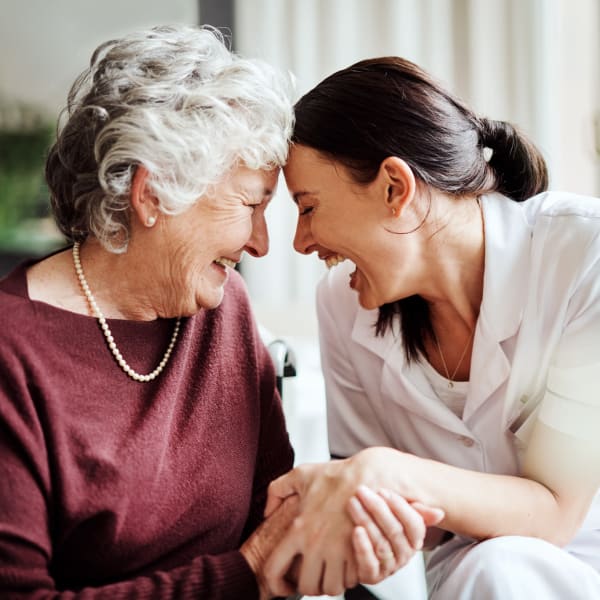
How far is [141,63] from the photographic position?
4.00 ft

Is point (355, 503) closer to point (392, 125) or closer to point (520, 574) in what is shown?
point (520, 574)

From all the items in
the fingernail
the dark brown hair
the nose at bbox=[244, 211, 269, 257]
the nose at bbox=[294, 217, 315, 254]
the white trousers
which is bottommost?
the white trousers

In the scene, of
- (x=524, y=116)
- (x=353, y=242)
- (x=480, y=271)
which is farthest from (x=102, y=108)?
(x=524, y=116)

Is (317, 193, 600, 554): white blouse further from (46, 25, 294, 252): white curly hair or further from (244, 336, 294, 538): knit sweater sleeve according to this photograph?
(46, 25, 294, 252): white curly hair

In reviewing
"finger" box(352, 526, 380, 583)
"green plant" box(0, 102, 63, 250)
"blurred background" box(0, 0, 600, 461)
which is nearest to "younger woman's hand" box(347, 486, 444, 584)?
"finger" box(352, 526, 380, 583)

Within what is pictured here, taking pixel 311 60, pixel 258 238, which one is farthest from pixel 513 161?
pixel 311 60

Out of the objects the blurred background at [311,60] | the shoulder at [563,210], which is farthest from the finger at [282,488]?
the blurred background at [311,60]

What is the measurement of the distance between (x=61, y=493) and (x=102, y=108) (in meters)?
0.57

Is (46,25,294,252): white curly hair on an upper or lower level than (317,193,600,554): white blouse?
upper

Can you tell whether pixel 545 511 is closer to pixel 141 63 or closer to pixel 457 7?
pixel 141 63

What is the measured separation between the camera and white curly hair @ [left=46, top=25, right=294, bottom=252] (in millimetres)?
1196

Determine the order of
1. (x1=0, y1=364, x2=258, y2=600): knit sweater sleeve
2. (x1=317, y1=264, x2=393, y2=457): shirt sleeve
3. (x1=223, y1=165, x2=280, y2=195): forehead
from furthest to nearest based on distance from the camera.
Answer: (x1=317, y1=264, x2=393, y2=457): shirt sleeve
(x1=223, y1=165, x2=280, y2=195): forehead
(x1=0, y1=364, x2=258, y2=600): knit sweater sleeve

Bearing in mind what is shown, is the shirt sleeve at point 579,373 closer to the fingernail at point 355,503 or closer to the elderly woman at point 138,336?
the fingernail at point 355,503

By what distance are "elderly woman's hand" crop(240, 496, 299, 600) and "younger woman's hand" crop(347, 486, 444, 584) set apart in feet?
0.42
